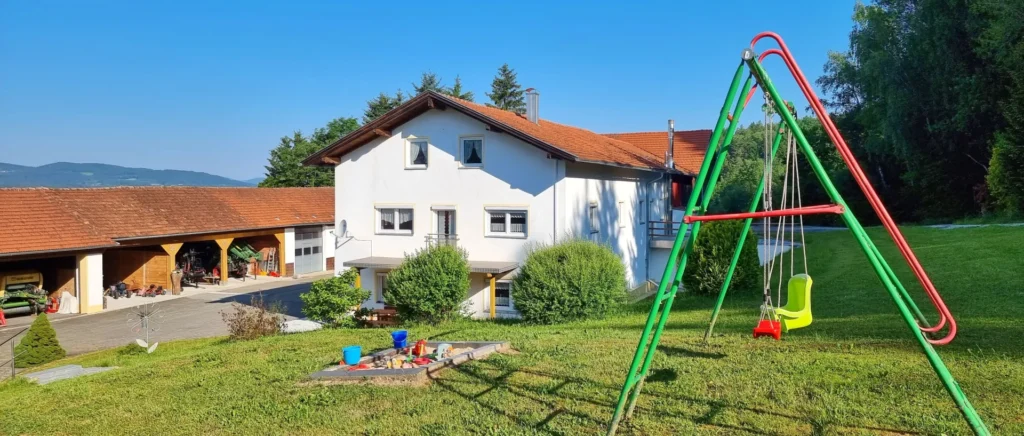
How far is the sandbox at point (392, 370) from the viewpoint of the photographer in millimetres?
8180

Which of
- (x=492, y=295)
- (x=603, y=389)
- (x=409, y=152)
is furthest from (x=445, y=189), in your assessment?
(x=603, y=389)

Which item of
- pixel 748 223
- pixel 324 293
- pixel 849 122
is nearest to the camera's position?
pixel 748 223

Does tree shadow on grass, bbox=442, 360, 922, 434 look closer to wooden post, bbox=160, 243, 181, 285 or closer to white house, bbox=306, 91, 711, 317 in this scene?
white house, bbox=306, 91, 711, 317

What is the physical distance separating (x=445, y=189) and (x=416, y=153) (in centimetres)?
165

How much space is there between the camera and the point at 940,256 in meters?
17.8

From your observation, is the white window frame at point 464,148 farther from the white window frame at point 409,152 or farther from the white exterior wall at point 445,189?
the white window frame at point 409,152

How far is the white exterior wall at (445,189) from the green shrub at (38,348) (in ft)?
28.1

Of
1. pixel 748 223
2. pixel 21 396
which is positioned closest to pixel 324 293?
pixel 21 396

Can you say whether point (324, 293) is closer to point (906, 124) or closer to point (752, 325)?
point (752, 325)

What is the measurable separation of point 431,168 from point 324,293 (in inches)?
233

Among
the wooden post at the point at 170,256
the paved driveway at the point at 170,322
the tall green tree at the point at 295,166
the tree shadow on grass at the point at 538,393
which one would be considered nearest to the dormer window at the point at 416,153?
the paved driveway at the point at 170,322

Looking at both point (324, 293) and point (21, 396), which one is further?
point (324, 293)

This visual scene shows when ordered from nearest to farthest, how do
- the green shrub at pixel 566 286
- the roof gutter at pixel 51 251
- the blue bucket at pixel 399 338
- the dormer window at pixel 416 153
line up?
the blue bucket at pixel 399 338
the green shrub at pixel 566 286
the roof gutter at pixel 51 251
the dormer window at pixel 416 153

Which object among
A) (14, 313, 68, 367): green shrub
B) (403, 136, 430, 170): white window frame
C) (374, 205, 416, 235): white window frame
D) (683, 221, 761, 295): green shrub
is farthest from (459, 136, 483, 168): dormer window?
(14, 313, 68, 367): green shrub
